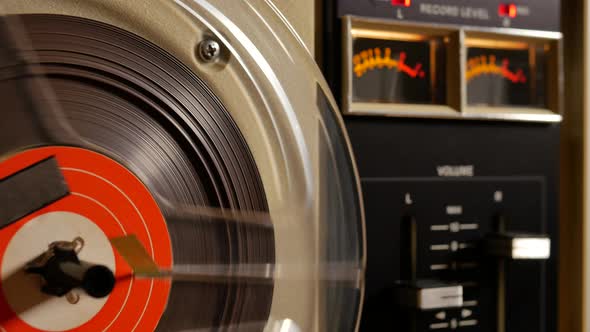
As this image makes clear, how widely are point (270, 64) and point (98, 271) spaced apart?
262 mm

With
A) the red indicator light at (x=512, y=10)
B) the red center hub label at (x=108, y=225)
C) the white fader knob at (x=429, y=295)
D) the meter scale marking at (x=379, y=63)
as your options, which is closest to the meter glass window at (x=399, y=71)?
the meter scale marking at (x=379, y=63)

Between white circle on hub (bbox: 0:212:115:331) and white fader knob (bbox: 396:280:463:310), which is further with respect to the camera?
white fader knob (bbox: 396:280:463:310)

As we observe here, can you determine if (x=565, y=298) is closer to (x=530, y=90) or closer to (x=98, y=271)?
(x=530, y=90)

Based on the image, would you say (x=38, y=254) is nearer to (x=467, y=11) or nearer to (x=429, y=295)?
(x=429, y=295)

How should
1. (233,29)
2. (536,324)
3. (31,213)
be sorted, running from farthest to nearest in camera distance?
Answer: (536,324) < (233,29) < (31,213)

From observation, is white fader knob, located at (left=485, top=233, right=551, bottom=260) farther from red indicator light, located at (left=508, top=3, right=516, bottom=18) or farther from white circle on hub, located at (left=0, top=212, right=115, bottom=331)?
white circle on hub, located at (left=0, top=212, right=115, bottom=331)

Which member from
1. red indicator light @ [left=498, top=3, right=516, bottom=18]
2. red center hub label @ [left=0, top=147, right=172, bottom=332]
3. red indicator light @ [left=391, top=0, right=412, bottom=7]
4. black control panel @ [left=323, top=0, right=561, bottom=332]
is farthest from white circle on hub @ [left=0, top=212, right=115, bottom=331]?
red indicator light @ [left=498, top=3, right=516, bottom=18]

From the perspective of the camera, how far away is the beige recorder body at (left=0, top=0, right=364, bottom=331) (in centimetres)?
65

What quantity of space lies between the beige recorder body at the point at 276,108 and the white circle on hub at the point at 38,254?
17 centimetres

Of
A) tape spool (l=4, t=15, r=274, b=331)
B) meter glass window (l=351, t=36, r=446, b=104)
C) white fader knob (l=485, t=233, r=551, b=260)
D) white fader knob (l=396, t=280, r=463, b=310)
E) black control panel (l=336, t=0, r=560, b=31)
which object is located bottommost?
white fader knob (l=396, t=280, r=463, b=310)

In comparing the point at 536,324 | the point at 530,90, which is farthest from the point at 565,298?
the point at 530,90

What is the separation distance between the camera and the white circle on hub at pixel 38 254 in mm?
531

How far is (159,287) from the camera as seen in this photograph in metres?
0.59

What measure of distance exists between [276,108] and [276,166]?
2.2 inches
